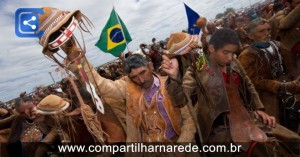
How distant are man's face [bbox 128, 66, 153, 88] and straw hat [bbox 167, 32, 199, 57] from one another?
0.34 metres

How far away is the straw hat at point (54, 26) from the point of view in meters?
2.22

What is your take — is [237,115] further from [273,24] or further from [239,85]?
[273,24]

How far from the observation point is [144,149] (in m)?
2.82

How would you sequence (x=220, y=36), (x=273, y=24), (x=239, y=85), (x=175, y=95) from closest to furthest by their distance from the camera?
(x=175, y=95)
(x=220, y=36)
(x=239, y=85)
(x=273, y=24)

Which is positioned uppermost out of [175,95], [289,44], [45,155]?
[175,95]

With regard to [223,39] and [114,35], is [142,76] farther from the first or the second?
[114,35]

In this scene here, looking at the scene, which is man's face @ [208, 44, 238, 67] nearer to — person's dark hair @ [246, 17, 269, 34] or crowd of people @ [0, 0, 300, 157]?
crowd of people @ [0, 0, 300, 157]

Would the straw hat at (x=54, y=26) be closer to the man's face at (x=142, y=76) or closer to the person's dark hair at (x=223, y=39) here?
the man's face at (x=142, y=76)

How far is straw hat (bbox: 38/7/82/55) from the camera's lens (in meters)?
2.22

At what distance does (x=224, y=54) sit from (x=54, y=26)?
1.80 metres

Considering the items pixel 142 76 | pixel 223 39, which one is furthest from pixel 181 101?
pixel 223 39

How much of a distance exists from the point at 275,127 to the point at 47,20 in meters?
2.71

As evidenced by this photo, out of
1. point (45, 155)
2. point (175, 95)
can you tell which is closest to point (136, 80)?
point (175, 95)

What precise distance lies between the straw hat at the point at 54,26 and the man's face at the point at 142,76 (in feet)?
2.61
